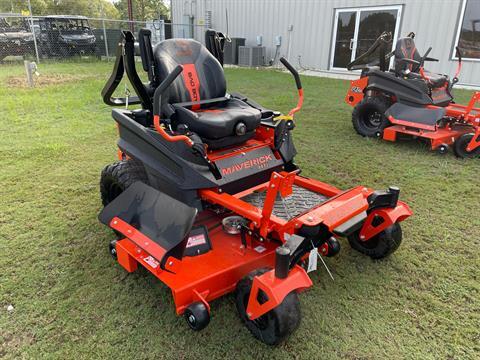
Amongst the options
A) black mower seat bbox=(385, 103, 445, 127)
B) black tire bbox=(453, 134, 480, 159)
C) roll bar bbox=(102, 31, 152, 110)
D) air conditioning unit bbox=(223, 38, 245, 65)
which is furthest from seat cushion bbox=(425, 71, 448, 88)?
air conditioning unit bbox=(223, 38, 245, 65)

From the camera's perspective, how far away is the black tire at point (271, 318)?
84.4 inches

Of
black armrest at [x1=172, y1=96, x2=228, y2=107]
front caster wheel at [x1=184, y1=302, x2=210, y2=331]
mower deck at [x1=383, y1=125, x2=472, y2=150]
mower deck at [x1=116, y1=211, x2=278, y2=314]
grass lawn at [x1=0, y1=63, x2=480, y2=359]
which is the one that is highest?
black armrest at [x1=172, y1=96, x2=228, y2=107]

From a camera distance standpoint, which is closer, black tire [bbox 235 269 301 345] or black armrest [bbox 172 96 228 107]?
black tire [bbox 235 269 301 345]

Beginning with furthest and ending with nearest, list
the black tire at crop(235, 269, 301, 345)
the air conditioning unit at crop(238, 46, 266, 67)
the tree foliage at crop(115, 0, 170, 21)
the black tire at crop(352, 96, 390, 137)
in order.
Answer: the tree foliage at crop(115, 0, 170, 21) < the air conditioning unit at crop(238, 46, 266, 67) < the black tire at crop(352, 96, 390, 137) < the black tire at crop(235, 269, 301, 345)

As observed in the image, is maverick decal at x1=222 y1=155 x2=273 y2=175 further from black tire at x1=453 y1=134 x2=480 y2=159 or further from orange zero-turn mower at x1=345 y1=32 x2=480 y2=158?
black tire at x1=453 y1=134 x2=480 y2=159

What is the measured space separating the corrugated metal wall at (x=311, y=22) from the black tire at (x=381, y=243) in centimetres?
970

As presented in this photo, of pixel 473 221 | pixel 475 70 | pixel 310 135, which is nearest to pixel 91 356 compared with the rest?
pixel 473 221

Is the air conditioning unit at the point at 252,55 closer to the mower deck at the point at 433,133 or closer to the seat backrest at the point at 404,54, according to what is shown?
the seat backrest at the point at 404,54

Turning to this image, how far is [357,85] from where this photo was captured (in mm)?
6520

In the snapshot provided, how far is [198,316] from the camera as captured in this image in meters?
2.22

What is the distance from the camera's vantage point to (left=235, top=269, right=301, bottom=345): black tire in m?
2.14

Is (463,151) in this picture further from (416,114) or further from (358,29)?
(358,29)

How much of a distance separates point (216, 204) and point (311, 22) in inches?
486

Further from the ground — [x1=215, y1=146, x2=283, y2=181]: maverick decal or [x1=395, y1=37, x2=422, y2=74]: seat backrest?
[x1=395, y1=37, x2=422, y2=74]: seat backrest
